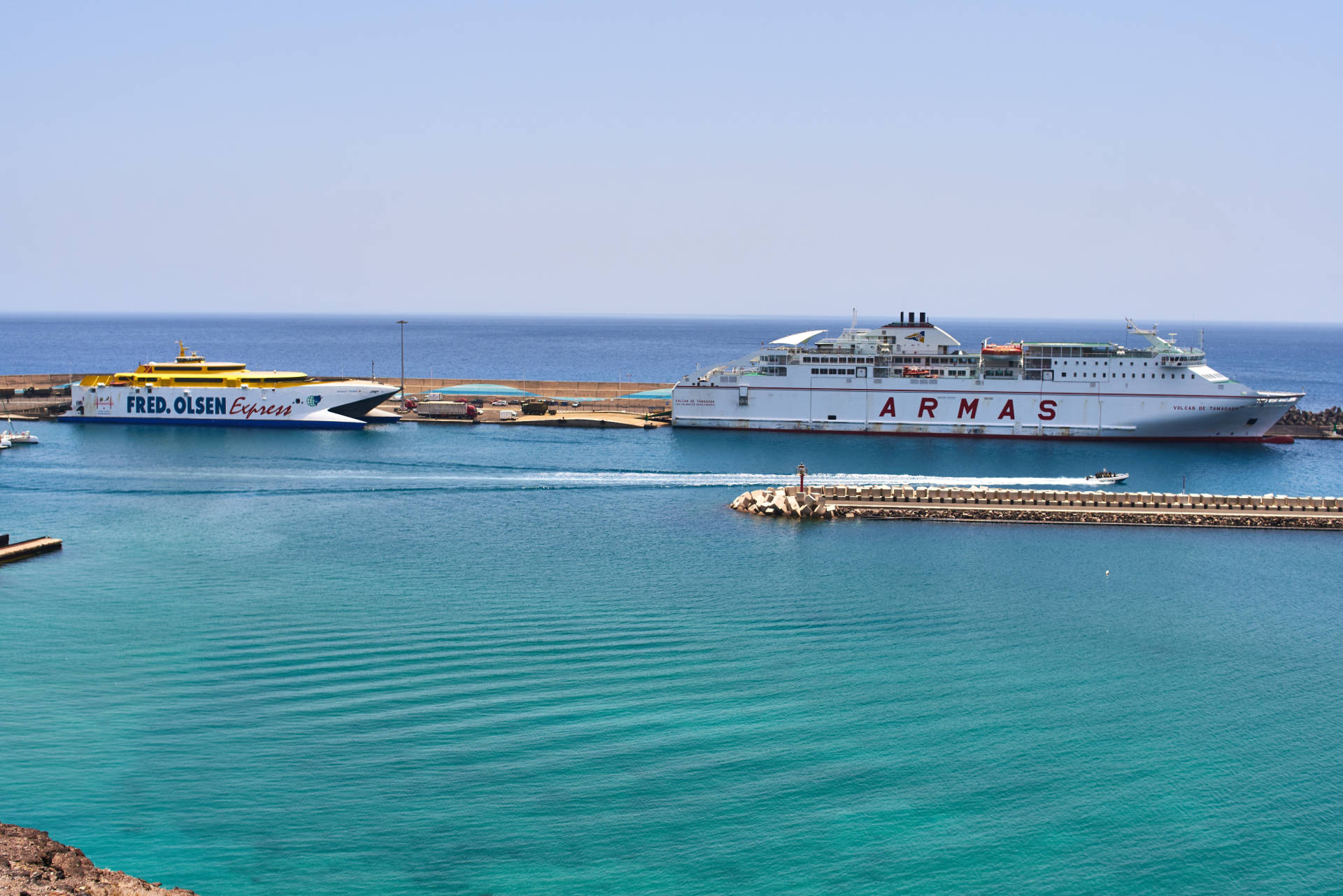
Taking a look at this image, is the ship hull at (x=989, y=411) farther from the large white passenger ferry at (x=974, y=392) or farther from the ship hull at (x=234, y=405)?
the ship hull at (x=234, y=405)

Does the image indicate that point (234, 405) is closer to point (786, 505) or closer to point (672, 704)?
point (786, 505)

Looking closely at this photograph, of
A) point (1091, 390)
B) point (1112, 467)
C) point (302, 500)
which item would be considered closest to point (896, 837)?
point (302, 500)

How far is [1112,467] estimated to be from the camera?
1923 inches

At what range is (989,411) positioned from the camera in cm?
5931

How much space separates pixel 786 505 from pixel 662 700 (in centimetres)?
1843

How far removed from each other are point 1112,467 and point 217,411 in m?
47.1

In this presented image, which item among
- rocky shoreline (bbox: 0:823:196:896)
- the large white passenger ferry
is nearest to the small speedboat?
the large white passenger ferry

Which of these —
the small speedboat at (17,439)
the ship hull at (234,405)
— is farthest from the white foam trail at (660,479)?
the small speedboat at (17,439)

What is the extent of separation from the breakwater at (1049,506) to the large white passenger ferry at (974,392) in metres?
19.1

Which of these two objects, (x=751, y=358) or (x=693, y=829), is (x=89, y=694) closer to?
(x=693, y=829)

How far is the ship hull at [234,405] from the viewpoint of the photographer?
61.3 m

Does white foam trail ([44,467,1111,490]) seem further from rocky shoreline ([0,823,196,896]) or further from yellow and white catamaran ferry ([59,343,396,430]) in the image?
rocky shoreline ([0,823,196,896])

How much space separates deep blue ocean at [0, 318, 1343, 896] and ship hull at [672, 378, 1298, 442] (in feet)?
76.2

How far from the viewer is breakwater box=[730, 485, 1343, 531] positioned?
3662cm
